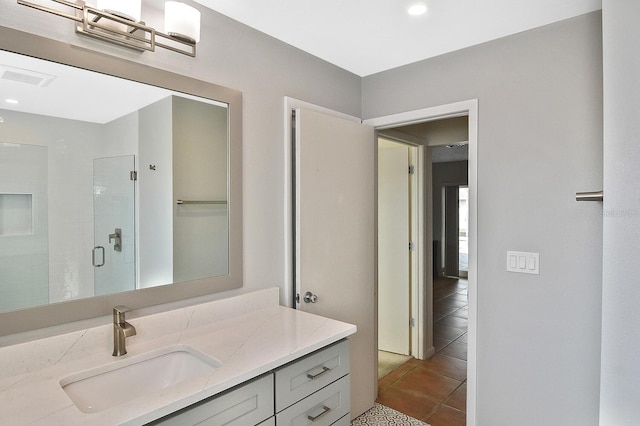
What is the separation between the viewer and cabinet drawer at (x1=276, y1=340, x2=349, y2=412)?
1411 millimetres

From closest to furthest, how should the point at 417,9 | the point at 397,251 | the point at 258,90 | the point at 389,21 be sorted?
the point at 417,9
the point at 389,21
the point at 258,90
the point at 397,251

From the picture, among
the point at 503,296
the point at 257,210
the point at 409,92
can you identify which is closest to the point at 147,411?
the point at 257,210

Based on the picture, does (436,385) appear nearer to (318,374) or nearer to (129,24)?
(318,374)

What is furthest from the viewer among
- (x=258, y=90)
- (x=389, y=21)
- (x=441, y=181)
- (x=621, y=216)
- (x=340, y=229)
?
(x=441, y=181)

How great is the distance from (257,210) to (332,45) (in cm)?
106

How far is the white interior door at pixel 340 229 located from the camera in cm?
217

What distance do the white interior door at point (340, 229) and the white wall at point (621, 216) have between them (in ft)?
4.70

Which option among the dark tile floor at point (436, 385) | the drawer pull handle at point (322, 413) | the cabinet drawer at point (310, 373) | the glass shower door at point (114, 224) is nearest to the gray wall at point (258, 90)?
the glass shower door at point (114, 224)

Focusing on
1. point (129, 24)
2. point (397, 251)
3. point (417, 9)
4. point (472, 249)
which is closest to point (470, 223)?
point (472, 249)

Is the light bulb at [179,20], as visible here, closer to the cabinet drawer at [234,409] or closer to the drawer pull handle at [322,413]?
the cabinet drawer at [234,409]

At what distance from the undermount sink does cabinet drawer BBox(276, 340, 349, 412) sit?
26 centimetres

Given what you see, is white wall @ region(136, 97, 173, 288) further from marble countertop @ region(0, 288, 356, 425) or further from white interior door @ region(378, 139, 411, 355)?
white interior door @ region(378, 139, 411, 355)

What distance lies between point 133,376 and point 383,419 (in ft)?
5.72

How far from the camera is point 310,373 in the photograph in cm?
154
